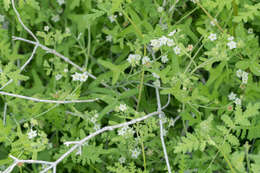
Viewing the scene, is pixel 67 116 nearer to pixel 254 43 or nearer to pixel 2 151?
pixel 2 151

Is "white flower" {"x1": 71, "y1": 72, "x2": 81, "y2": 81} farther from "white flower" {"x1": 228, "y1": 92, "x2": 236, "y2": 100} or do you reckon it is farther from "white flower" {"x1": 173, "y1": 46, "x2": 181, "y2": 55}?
"white flower" {"x1": 228, "y1": 92, "x2": 236, "y2": 100}

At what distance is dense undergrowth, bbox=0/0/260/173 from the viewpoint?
2084mm

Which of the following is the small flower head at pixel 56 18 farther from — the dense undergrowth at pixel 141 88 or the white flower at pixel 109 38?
the white flower at pixel 109 38

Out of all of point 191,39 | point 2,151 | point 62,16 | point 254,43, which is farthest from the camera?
point 62,16

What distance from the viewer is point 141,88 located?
2.34 m

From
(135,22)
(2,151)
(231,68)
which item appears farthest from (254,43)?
(2,151)

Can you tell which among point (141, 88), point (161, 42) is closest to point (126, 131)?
point (141, 88)

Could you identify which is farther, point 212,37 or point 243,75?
point 243,75

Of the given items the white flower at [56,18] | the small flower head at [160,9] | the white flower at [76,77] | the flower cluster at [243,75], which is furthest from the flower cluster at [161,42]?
the white flower at [56,18]

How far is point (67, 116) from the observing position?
2.71 meters

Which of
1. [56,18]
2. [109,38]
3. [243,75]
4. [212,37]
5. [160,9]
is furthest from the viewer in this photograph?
[56,18]

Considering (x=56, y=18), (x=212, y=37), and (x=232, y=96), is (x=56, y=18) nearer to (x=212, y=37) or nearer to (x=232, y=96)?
(x=212, y=37)

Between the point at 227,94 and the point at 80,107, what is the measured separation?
1.29 meters

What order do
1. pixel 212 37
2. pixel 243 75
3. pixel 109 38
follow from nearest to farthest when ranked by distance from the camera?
pixel 212 37 → pixel 243 75 → pixel 109 38
